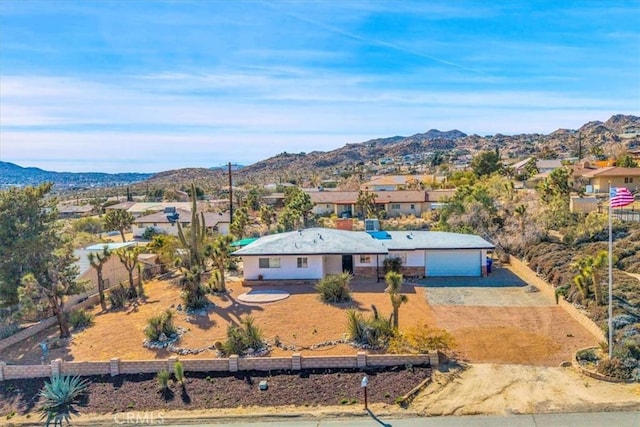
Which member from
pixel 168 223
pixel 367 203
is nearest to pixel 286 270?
pixel 367 203

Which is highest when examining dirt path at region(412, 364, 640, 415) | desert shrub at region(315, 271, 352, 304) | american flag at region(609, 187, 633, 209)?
american flag at region(609, 187, 633, 209)

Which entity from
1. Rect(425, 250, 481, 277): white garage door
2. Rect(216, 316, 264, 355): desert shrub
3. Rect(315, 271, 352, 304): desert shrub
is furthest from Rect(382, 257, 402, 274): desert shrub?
Rect(216, 316, 264, 355): desert shrub

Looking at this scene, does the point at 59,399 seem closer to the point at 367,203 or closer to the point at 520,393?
the point at 520,393


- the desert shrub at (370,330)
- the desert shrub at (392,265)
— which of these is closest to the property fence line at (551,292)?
the desert shrub at (392,265)

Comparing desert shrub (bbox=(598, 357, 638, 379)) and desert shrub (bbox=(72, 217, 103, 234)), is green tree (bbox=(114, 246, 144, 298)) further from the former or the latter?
desert shrub (bbox=(72, 217, 103, 234))

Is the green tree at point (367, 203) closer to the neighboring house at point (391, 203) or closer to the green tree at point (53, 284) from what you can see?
the neighboring house at point (391, 203)
